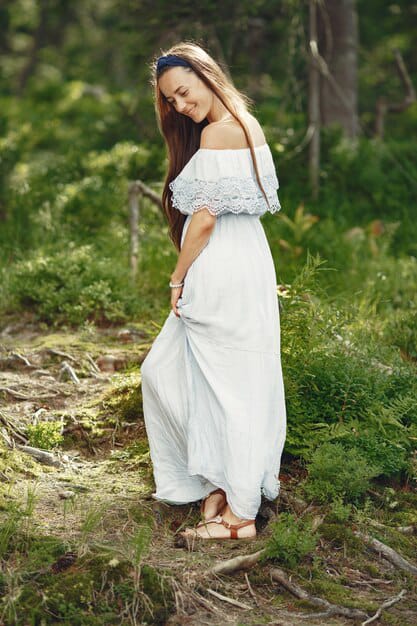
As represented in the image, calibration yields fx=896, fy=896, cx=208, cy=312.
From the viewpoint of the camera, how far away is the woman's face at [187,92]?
161 inches

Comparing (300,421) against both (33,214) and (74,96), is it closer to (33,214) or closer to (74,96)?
(33,214)

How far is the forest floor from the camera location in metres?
3.44

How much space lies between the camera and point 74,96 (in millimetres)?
15023

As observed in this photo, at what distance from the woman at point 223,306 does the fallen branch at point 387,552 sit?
0.48 metres

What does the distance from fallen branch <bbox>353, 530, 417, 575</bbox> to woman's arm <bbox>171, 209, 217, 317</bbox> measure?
1.47 meters

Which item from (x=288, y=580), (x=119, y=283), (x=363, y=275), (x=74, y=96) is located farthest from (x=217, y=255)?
(x=74, y=96)

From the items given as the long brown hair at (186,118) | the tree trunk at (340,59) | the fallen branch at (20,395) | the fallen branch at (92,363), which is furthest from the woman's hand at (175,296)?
the tree trunk at (340,59)

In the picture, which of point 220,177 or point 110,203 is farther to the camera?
point 110,203

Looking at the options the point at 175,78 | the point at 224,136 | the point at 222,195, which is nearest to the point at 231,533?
the point at 222,195

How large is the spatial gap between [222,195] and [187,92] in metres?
0.51

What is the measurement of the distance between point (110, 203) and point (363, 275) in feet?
8.54

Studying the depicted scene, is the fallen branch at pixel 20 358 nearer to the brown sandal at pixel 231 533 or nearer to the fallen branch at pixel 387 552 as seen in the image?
the brown sandal at pixel 231 533

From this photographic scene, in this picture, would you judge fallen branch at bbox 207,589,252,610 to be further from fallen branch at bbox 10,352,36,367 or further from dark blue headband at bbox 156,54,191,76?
fallen branch at bbox 10,352,36,367

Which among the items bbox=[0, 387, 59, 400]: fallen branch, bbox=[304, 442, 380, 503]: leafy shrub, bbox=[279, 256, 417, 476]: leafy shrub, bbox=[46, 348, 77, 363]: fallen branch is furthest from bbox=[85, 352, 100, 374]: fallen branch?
bbox=[304, 442, 380, 503]: leafy shrub
